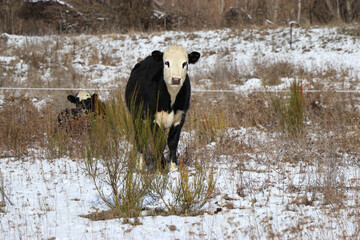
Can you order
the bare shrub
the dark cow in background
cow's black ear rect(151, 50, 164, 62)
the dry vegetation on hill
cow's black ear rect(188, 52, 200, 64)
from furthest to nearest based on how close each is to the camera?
the dry vegetation on hill, the bare shrub, the dark cow in background, cow's black ear rect(188, 52, 200, 64), cow's black ear rect(151, 50, 164, 62)

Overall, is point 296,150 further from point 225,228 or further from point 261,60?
point 261,60

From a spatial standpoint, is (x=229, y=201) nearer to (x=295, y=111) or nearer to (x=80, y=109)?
(x=295, y=111)

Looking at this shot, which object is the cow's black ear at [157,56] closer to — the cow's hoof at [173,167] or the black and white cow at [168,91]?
the black and white cow at [168,91]

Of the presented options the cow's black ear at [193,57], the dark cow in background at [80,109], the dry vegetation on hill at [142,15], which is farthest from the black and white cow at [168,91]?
the dry vegetation on hill at [142,15]

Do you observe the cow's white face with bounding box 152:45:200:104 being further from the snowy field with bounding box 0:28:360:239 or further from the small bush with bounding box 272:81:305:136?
the small bush with bounding box 272:81:305:136

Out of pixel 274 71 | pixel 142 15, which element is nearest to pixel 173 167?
pixel 274 71

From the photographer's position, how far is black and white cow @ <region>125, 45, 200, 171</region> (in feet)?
16.5

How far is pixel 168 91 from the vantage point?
5.22 metres

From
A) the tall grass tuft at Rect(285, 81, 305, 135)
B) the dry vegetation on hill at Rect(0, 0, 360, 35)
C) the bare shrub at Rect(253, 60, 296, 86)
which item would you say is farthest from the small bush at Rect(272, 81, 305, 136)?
the dry vegetation on hill at Rect(0, 0, 360, 35)

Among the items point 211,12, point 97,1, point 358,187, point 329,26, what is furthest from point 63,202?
point 97,1

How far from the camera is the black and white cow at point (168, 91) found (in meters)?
5.04

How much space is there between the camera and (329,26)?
15.5 m

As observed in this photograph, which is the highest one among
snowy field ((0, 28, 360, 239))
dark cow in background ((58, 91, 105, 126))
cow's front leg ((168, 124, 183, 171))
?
dark cow in background ((58, 91, 105, 126))

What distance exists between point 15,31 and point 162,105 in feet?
56.3
